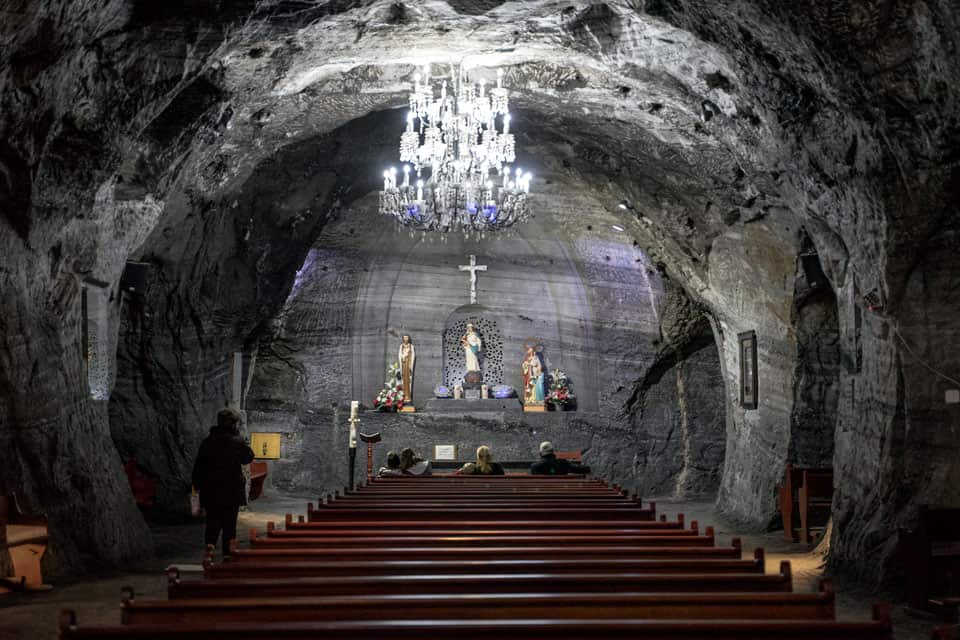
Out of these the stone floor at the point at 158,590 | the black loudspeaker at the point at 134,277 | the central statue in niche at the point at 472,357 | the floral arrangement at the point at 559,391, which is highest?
the black loudspeaker at the point at 134,277

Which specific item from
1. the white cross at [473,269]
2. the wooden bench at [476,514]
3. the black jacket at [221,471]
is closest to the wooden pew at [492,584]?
the wooden bench at [476,514]

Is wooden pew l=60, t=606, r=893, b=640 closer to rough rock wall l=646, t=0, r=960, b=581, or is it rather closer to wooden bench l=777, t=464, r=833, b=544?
rough rock wall l=646, t=0, r=960, b=581

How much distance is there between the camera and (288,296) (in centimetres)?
1886

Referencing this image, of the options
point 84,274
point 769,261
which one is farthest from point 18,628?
point 769,261

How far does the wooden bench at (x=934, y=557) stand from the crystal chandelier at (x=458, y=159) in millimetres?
5902

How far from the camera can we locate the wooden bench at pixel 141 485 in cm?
1457

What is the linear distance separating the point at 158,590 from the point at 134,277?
5204 millimetres

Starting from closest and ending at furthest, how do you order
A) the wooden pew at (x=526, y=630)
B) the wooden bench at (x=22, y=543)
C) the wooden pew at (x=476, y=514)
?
the wooden pew at (x=526, y=630), the wooden pew at (x=476, y=514), the wooden bench at (x=22, y=543)

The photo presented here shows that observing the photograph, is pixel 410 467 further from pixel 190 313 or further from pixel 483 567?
pixel 483 567

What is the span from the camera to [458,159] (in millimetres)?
12359

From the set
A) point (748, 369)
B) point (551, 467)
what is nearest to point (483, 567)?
point (551, 467)

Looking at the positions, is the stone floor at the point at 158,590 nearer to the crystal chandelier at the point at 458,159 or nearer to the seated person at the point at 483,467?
the seated person at the point at 483,467

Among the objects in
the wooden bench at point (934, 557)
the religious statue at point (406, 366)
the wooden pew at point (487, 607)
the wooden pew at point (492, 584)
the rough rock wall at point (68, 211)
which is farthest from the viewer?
the religious statue at point (406, 366)

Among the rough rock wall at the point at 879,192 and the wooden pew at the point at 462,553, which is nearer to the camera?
the wooden pew at the point at 462,553
